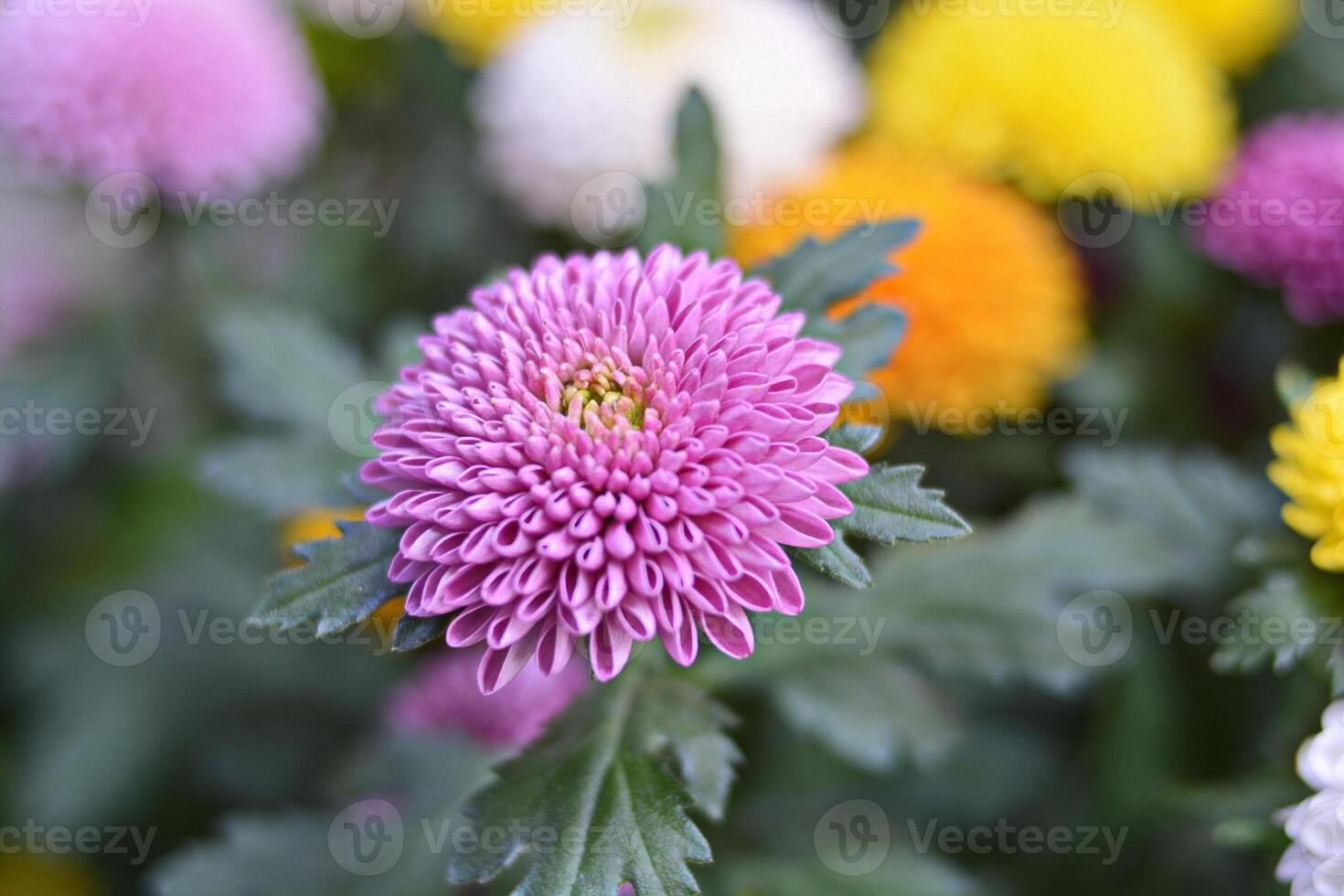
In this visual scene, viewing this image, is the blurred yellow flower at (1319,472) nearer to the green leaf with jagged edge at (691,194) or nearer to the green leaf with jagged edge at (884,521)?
the green leaf with jagged edge at (884,521)

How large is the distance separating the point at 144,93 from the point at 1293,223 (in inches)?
50.8

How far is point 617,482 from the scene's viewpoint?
0.59 metres

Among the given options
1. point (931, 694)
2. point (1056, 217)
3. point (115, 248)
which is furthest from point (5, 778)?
point (1056, 217)

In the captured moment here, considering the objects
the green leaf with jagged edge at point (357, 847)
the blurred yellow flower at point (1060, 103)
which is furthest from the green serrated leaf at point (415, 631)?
the blurred yellow flower at point (1060, 103)

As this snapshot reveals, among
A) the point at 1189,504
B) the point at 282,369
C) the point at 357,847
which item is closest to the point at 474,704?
the point at 357,847

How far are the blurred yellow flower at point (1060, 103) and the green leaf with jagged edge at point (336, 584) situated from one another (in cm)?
98

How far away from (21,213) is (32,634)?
2.82 ft

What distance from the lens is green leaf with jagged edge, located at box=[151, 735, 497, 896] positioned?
0.95m

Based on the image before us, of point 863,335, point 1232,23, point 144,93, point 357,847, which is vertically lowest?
point 357,847

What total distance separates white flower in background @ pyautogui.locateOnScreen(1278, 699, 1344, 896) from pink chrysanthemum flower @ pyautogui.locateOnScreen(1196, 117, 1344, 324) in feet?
1.85

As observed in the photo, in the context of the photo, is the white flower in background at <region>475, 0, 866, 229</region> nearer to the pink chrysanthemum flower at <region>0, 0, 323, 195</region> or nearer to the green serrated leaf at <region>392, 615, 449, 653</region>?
the pink chrysanthemum flower at <region>0, 0, 323, 195</region>

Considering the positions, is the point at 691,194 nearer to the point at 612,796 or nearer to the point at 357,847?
the point at 612,796

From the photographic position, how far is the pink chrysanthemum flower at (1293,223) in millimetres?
1076

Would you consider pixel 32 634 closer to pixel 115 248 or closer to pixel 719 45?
pixel 115 248
